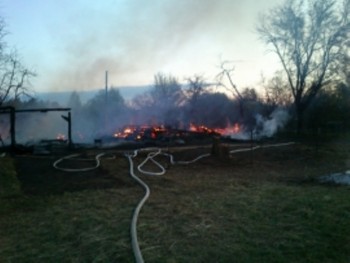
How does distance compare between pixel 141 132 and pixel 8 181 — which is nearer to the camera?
pixel 8 181

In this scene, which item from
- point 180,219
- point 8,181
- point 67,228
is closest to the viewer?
point 67,228

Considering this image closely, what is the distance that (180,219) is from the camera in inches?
256

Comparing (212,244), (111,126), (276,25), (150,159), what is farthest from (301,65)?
(212,244)

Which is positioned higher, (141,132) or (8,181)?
(141,132)

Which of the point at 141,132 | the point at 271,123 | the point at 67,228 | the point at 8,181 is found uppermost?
the point at 271,123

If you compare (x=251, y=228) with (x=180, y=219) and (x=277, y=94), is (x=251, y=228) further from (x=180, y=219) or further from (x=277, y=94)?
(x=277, y=94)

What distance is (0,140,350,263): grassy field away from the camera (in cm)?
506

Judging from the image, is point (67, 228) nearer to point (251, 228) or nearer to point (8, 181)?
point (251, 228)

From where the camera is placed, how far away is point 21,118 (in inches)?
1505

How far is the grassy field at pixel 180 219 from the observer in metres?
5.06

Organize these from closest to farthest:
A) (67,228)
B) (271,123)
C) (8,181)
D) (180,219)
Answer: (67,228) < (180,219) < (8,181) < (271,123)

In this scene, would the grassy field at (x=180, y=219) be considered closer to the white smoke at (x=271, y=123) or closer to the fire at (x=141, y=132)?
the fire at (x=141, y=132)

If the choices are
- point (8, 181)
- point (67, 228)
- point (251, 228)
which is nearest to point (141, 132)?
point (8, 181)

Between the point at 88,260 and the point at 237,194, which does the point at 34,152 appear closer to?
the point at 237,194
